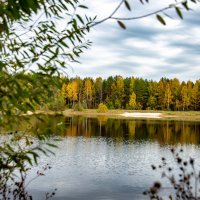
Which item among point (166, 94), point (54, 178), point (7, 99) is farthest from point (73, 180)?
point (166, 94)

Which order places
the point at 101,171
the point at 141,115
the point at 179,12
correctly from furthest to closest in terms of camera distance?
the point at 141,115
the point at 101,171
the point at 179,12

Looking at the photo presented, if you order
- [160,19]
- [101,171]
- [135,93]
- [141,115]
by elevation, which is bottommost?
[101,171]

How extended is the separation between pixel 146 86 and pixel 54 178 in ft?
365

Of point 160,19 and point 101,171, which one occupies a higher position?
point 160,19

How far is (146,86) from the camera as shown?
13175 cm

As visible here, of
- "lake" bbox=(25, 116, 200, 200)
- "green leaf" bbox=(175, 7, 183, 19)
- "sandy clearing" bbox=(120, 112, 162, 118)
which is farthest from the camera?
"sandy clearing" bbox=(120, 112, 162, 118)

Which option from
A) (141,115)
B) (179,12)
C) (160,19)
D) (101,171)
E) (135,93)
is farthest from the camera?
(135,93)

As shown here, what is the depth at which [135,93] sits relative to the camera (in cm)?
12888

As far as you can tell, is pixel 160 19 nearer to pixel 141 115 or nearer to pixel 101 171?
pixel 101 171

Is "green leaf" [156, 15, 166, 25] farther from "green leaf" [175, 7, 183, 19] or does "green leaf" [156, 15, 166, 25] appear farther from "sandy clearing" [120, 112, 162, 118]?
"sandy clearing" [120, 112, 162, 118]

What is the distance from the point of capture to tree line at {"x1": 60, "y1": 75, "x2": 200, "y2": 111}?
120m

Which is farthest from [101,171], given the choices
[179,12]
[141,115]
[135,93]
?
[135,93]

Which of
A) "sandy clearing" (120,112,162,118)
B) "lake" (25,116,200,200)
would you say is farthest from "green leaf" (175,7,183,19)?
"sandy clearing" (120,112,162,118)

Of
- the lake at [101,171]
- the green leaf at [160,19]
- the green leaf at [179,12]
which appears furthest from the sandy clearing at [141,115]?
the green leaf at [160,19]
